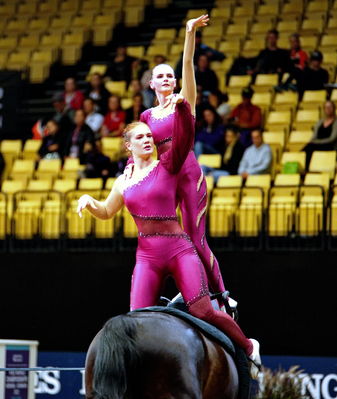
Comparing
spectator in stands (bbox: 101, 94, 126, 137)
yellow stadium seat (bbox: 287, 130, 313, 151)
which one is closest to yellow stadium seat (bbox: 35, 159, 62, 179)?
spectator in stands (bbox: 101, 94, 126, 137)

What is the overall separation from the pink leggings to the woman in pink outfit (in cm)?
39

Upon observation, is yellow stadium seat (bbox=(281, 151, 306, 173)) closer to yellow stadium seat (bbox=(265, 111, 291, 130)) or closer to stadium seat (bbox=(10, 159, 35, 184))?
yellow stadium seat (bbox=(265, 111, 291, 130))

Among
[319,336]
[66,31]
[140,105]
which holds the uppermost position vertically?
[66,31]

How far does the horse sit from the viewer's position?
18.6 feet

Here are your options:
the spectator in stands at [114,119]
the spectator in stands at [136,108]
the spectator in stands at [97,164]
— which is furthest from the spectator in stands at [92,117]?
the spectator in stands at [97,164]

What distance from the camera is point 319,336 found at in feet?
41.8

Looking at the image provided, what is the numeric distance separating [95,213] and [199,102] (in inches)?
314

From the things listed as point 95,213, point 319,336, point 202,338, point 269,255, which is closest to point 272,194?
point 269,255

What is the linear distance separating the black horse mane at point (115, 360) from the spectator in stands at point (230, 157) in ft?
27.3

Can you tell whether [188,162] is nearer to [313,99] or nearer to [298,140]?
[298,140]

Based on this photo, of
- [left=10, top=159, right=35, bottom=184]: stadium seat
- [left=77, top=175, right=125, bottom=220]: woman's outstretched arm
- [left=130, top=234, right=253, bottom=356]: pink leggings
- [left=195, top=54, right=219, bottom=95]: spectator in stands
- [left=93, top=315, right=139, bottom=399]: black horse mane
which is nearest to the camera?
[left=93, top=315, right=139, bottom=399]: black horse mane

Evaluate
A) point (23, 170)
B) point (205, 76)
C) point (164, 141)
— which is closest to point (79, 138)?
point (23, 170)

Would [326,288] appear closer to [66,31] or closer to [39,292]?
[39,292]

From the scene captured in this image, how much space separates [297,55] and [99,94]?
3.00m
